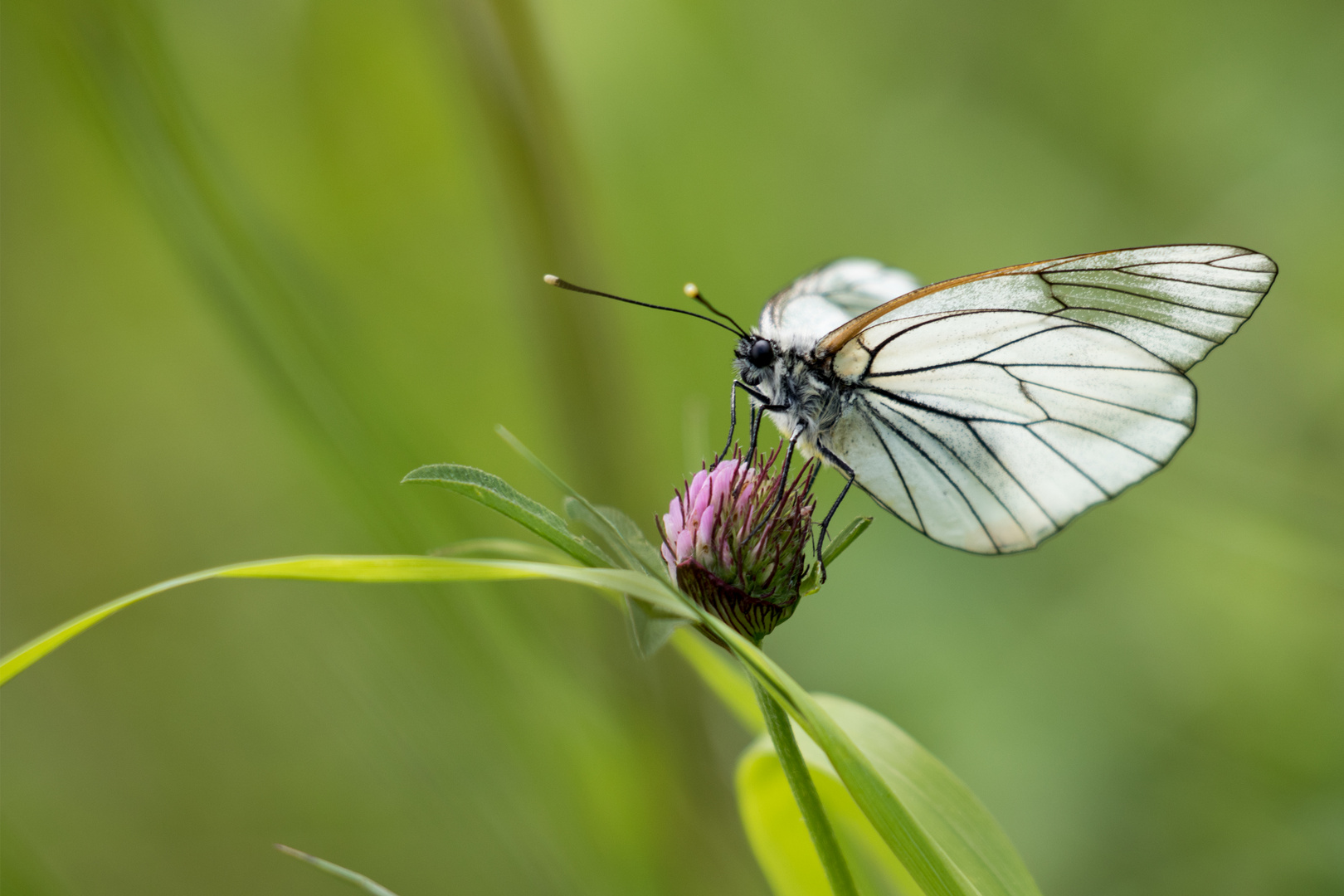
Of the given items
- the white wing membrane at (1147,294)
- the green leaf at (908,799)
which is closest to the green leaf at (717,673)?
the green leaf at (908,799)

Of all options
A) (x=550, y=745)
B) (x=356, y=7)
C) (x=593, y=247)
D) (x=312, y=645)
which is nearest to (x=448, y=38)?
(x=593, y=247)

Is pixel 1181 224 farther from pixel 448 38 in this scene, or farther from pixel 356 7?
pixel 356 7

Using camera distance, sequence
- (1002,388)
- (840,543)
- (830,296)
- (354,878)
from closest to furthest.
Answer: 1. (354,878)
2. (840,543)
3. (1002,388)
4. (830,296)

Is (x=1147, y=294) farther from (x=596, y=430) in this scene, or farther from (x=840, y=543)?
(x=596, y=430)

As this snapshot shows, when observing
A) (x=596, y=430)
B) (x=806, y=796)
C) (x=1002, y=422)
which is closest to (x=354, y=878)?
(x=806, y=796)

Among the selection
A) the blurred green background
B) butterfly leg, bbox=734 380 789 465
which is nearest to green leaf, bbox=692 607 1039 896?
butterfly leg, bbox=734 380 789 465

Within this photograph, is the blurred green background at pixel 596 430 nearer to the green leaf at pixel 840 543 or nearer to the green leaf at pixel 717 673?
the green leaf at pixel 717 673
